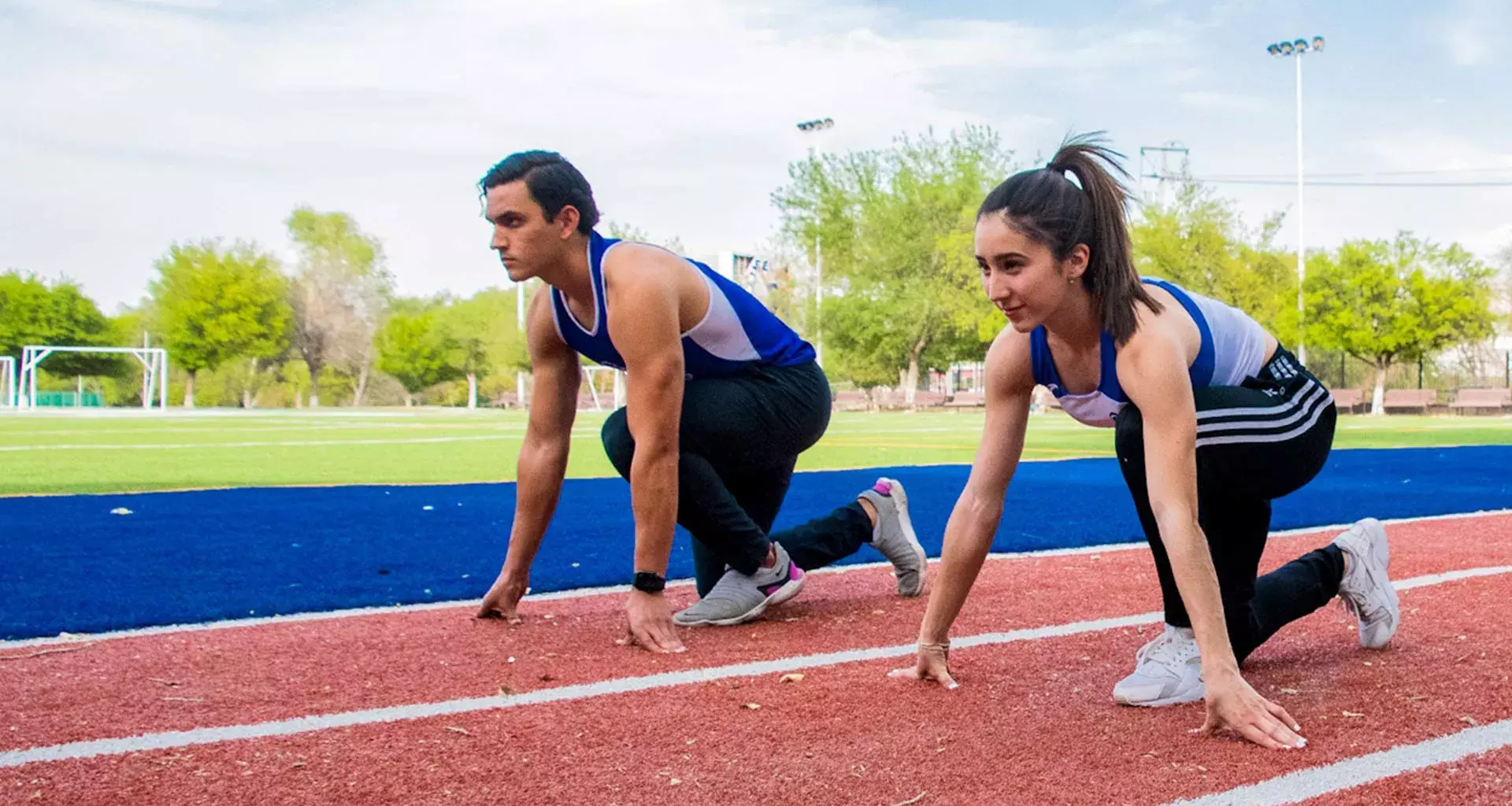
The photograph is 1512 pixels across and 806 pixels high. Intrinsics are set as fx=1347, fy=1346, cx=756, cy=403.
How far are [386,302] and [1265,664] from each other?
74.0m

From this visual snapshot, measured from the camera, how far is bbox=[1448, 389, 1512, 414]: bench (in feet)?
120

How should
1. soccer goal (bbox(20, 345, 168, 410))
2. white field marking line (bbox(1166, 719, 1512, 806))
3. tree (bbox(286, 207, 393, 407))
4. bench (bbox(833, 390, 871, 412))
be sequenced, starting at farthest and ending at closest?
tree (bbox(286, 207, 393, 407))
bench (bbox(833, 390, 871, 412))
soccer goal (bbox(20, 345, 168, 410))
white field marking line (bbox(1166, 719, 1512, 806))

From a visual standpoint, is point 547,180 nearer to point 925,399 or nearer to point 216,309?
point 925,399

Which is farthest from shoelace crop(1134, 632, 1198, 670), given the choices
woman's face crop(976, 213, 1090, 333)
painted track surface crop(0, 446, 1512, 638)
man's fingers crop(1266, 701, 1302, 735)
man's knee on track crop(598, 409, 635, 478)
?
painted track surface crop(0, 446, 1512, 638)

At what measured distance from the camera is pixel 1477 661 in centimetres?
355

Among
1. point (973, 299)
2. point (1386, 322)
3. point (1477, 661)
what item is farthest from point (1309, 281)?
point (1477, 661)

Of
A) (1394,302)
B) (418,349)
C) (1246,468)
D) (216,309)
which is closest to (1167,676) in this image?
(1246,468)

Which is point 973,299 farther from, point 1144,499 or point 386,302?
point 1144,499

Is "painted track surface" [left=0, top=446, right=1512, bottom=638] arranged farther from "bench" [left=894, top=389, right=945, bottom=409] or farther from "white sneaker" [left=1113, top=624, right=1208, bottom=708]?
"bench" [left=894, top=389, right=945, bottom=409]

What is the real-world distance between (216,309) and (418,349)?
1145 cm

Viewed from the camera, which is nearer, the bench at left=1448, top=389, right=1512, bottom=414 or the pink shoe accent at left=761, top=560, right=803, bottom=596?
the pink shoe accent at left=761, top=560, right=803, bottom=596

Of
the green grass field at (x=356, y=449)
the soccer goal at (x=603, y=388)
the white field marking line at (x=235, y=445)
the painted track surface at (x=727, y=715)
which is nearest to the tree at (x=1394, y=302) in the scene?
the green grass field at (x=356, y=449)

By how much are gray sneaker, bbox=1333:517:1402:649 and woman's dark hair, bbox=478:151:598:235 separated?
2325mm

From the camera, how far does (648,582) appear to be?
389cm
